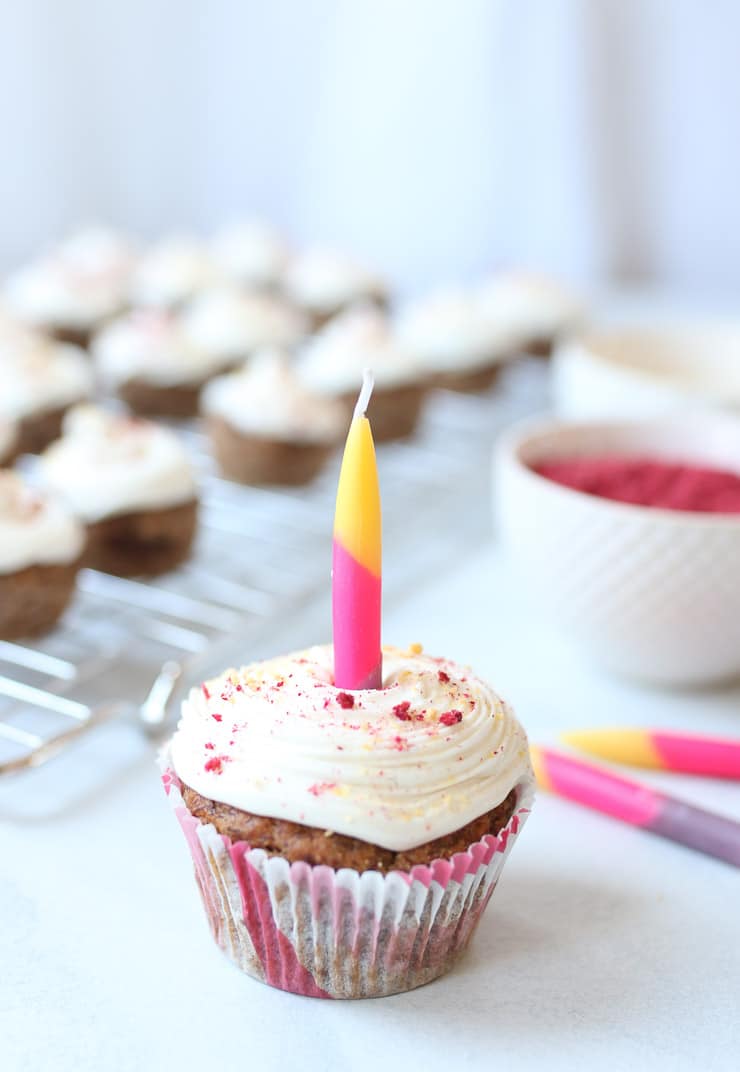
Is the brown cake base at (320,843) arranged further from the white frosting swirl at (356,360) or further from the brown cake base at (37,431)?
the white frosting swirl at (356,360)

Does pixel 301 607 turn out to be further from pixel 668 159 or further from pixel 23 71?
pixel 668 159

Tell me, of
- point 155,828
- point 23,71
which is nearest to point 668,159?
point 23,71

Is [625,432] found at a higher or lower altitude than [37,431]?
higher

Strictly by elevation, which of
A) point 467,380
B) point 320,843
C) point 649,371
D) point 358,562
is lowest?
point 467,380

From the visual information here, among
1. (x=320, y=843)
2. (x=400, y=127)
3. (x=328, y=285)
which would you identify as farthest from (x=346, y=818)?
(x=400, y=127)

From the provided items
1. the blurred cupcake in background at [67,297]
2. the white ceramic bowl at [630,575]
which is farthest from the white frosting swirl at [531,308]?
the white ceramic bowl at [630,575]

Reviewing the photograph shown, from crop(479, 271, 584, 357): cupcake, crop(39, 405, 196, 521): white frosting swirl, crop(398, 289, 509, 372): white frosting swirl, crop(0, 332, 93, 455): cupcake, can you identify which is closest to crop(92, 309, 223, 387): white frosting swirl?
crop(0, 332, 93, 455): cupcake

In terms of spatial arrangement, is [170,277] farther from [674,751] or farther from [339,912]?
[339,912]

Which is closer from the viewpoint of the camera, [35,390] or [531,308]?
[35,390]

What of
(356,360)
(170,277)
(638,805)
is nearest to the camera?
(638,805)
